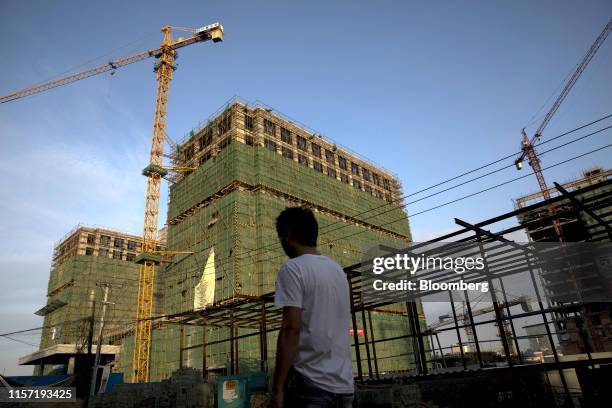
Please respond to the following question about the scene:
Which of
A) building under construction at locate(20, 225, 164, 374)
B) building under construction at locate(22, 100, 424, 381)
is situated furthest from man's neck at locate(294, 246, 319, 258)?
building under construction at locate(20, 225, 164, 374)

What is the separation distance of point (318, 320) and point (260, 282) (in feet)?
114

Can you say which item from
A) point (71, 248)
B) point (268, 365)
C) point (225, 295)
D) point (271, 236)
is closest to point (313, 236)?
point (268, 365)

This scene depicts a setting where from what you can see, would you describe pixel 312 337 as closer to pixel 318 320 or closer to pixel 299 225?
pixel 318 320

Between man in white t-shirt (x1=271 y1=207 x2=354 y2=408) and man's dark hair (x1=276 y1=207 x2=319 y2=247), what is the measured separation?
0.30ft

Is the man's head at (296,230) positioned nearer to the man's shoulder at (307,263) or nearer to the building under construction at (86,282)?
the man's shoulder at (307,263)

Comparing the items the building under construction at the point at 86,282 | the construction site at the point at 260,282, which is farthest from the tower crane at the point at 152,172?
the building under construction at the point at 86,282

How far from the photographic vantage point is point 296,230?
90.3 inches

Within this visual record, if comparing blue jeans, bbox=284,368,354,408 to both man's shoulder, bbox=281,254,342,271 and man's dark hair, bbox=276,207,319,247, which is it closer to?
man's shoulder, bbox=281,254,342,271

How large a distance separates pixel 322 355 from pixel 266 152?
42981mm

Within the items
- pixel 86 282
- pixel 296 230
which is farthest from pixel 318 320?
pixel 86 282

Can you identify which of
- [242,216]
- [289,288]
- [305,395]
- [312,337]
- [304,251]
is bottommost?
[305,395]

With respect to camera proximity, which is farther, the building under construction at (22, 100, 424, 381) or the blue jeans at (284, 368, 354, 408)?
the building under construction at (22, 100, 424, 381)

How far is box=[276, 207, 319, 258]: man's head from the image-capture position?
2.27 meters

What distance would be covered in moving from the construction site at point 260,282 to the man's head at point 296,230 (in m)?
5.27
